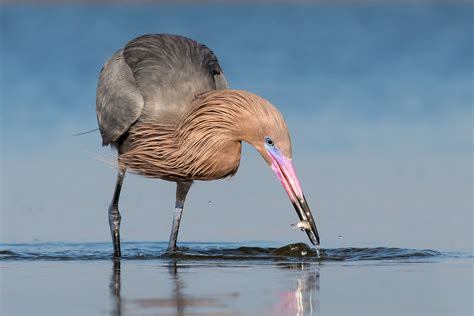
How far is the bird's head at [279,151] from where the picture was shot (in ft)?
29.5

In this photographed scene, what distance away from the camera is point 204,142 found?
373 inches

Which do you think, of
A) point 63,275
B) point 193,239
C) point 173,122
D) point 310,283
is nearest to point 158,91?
point 173,122

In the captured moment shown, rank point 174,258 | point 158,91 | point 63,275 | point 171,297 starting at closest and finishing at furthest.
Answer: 1. point 171,297
2. point 63,275
3. point 174,258
4. point 158,91

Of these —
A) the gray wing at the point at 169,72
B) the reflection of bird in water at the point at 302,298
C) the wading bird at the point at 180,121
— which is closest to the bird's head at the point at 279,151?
the wading bird at the point at 180,121

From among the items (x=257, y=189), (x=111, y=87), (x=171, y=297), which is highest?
(x=111, y=87)

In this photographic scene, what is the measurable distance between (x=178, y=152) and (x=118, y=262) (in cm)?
102

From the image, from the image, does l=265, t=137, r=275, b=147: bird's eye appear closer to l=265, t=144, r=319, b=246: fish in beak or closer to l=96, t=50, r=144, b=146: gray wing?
l=265, t=144, r=319, b=246: fish in beak

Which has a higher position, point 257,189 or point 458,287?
point 257,189

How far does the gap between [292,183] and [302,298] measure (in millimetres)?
2087

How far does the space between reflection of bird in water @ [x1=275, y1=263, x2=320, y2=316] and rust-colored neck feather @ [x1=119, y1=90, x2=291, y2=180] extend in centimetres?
145

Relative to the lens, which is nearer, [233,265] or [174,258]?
[233,265]

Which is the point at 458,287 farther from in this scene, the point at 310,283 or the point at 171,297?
the point at 171,297

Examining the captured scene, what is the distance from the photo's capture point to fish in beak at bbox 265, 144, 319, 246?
29.4 ft

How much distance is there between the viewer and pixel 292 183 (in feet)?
29.6
